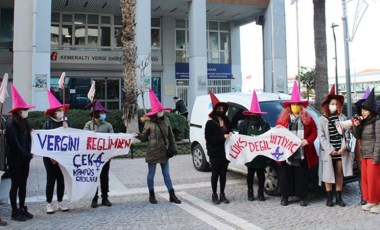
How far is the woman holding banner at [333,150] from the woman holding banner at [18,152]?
200 inches

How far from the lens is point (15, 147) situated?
6.48m

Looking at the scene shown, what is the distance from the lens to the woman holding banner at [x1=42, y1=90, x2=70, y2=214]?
23.0 ft

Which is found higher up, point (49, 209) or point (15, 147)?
point (15, 147)

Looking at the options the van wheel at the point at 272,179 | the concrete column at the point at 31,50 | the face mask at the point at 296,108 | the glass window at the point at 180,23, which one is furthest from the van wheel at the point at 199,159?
the glass window at the point at 180,23

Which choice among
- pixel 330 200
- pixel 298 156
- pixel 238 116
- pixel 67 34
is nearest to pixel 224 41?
pixel 67 34

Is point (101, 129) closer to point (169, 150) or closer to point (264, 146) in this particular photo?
point (169, 150)

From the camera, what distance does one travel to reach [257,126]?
7805mm

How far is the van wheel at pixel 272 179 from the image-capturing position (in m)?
7.79

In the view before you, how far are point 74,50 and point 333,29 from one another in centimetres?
2102

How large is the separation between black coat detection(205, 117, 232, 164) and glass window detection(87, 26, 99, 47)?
21280mm

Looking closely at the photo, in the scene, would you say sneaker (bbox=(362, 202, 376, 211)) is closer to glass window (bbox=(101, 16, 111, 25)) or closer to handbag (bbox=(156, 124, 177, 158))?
handbag (bbox=(156, 124, 177, 158))

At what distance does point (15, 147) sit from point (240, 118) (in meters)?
4.84

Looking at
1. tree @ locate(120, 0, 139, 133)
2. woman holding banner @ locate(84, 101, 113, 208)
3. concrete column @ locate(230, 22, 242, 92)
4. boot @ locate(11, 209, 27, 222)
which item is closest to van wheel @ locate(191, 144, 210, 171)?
woman holding banner @ locate(84, 101, 113, 208)

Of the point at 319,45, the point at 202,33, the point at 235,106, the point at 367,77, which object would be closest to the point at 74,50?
the point at 202,33
